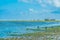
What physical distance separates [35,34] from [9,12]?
0.41 meters

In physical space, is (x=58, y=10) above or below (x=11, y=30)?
above

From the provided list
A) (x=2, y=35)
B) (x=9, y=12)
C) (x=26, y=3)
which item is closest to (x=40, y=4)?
(x=26, y=3)

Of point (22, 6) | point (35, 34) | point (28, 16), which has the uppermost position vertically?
point (22, 6)

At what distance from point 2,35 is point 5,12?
0.90 feet

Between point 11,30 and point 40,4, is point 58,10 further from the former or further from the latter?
point 11,30

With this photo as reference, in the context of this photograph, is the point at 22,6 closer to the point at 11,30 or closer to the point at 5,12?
the point at 5,12

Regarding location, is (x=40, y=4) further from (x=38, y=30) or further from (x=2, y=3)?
(x=2, y=3)

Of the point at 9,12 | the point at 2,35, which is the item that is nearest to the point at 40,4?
the point at 9,12

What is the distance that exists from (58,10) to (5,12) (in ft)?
2.11

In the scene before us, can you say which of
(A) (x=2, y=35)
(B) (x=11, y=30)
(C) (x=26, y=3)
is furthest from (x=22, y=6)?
(A) (x=2, y=35)

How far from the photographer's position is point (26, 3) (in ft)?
5.16

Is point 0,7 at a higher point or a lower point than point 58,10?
higher

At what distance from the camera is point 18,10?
61.4 inches

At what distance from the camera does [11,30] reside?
1.53 m
